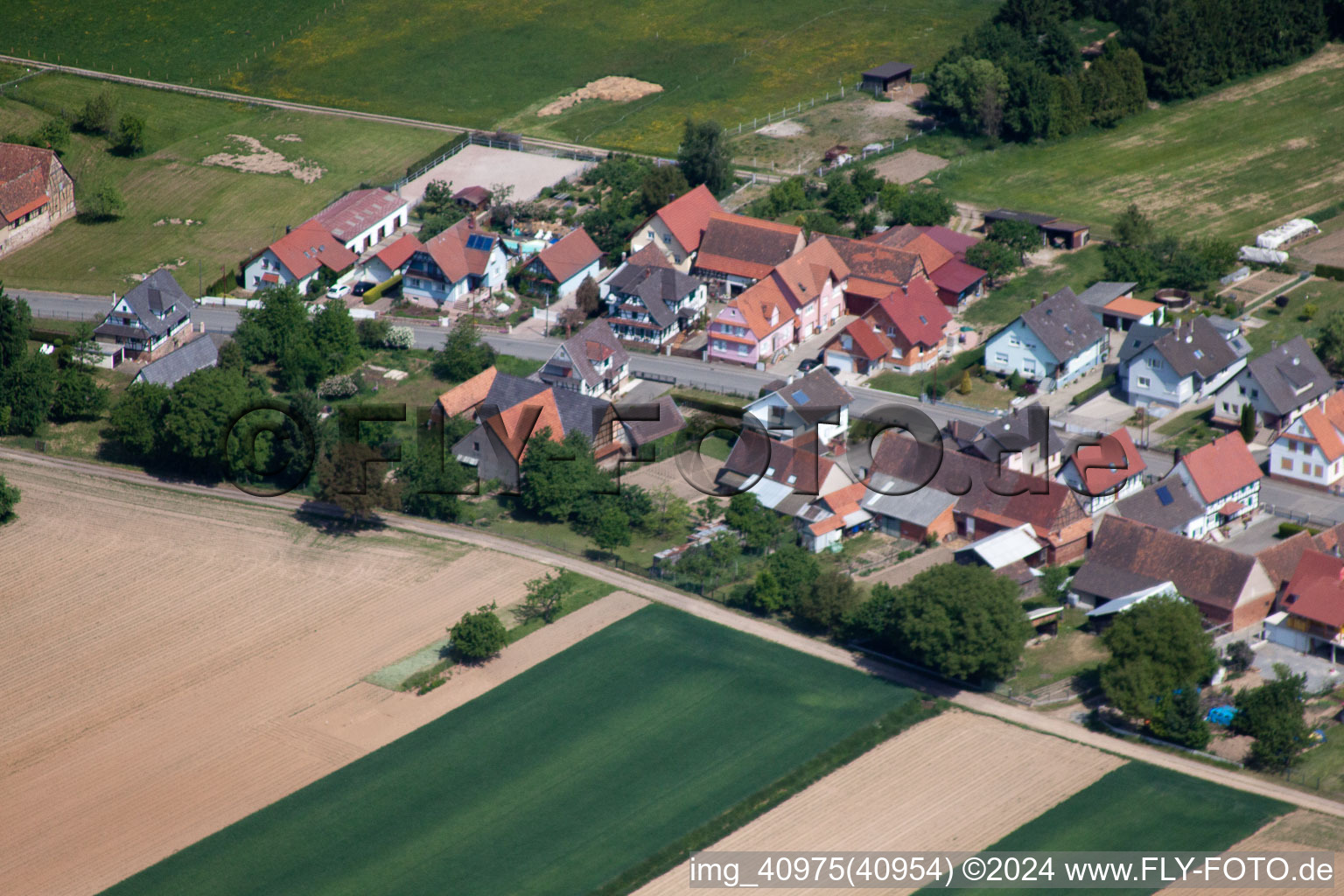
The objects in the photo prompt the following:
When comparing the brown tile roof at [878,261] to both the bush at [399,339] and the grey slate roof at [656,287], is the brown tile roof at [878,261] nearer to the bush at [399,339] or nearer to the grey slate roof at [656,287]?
the grey slate roof at [656,287]

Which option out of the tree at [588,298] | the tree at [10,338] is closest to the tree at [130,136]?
the tree at [10,338]

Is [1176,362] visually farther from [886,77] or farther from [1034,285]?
→ [886,77]

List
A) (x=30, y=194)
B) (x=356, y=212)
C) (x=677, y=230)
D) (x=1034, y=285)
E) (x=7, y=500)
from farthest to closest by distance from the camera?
(x=30, y=194), (x=356, y=212), (x=677, y=230), (x=1034, y=285), (x=7, y=500)

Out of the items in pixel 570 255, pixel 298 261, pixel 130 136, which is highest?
pixel 130 136

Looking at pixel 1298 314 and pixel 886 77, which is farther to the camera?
pixel 886 77

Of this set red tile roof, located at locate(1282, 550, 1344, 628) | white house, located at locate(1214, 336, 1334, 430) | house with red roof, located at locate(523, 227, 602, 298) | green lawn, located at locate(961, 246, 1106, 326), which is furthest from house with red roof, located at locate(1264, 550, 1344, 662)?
house with red roof, located at locate(523, 227, 602, 298)

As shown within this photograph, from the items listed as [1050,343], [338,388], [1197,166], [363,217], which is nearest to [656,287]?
[338,388]

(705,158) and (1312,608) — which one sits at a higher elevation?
(705,158)

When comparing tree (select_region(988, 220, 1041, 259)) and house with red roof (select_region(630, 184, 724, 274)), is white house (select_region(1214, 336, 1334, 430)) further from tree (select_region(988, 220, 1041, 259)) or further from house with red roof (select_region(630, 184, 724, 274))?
house with red roof (select_region(630, 184, 724, 274))
